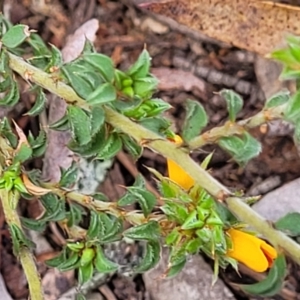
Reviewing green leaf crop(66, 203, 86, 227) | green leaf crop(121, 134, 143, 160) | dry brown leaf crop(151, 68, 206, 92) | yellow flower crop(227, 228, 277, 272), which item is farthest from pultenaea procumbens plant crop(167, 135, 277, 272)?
dry brown leaf crop(151, 68, 206, 92)

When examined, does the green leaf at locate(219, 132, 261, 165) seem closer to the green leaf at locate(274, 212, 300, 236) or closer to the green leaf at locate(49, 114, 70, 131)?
the green leaf at locate(274, 212, 300, 236)

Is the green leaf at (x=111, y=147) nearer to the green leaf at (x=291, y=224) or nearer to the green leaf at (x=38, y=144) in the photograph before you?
the green leaf at (x=38, y=144)

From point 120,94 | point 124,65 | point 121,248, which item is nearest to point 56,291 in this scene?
point 121,248

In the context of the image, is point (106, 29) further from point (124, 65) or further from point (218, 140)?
point (218, 140)

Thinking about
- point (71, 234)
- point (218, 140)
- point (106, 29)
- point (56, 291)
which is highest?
point (218, 140)

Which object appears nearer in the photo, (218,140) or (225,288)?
(218,140)

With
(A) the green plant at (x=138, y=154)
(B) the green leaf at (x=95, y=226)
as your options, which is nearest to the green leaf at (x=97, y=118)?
(A) the green plant at (x=138, y=154)

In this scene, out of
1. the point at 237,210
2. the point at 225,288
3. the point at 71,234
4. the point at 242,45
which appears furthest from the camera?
Result: the point at 242,45
